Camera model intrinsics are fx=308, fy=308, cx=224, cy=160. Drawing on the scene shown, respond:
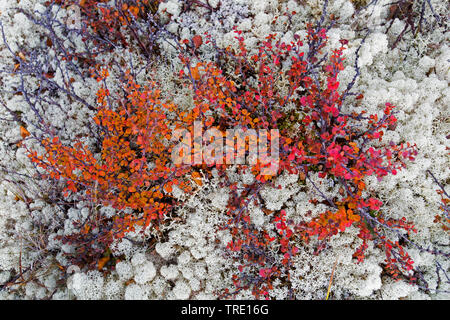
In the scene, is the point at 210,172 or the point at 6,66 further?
the point at 6,66

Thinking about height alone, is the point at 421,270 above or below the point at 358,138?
below

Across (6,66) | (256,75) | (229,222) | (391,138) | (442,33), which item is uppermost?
(442,33)

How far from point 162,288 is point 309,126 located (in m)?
2.49

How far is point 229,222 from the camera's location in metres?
3.48

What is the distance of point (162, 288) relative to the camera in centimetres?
342

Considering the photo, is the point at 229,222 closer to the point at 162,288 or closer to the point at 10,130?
the point at 162,288

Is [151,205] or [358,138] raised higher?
[358,138]

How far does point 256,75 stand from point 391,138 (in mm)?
1726

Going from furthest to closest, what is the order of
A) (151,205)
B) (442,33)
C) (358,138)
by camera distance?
(442,33) < (358,138) < (151,205)

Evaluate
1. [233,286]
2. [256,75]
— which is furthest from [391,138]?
[233,286]

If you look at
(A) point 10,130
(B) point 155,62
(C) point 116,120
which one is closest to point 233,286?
(C) point 116,120

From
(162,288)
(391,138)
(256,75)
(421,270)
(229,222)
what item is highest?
(256,75)

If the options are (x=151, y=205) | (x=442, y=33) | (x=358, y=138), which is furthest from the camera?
(x=442, y=33)

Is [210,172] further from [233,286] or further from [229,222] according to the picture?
[233,286]
